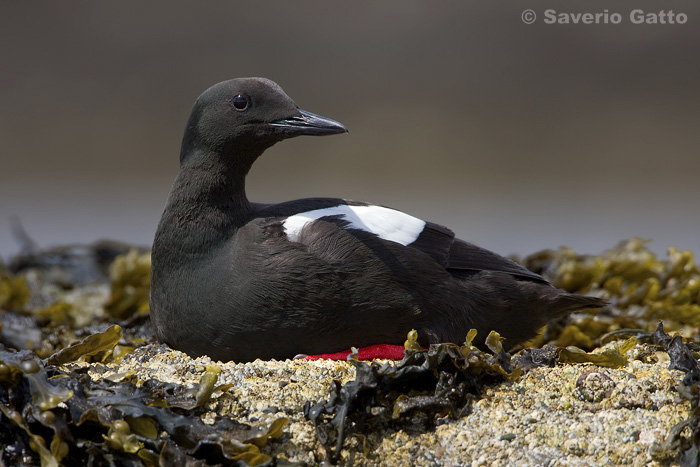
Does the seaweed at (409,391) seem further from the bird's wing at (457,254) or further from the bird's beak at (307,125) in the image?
the bird's beak at (307,125)

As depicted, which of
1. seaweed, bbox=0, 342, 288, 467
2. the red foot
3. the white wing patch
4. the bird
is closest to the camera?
seaweed, bbox=0, 342, 288, 467

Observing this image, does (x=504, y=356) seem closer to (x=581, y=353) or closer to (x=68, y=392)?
(x=581, y=353)

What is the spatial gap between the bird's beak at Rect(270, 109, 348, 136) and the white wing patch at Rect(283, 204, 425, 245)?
407 mm

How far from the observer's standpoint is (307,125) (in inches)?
151

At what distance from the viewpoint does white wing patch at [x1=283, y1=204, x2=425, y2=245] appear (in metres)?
3.78

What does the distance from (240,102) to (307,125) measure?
355 millimetres

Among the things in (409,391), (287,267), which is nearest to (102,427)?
(287,267)

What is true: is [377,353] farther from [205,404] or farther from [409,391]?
[205,404]

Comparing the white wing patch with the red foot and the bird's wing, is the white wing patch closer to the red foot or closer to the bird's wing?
the bird's wing

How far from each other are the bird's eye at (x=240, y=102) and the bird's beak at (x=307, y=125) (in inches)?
6.6

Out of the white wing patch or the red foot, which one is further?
the white wing patch

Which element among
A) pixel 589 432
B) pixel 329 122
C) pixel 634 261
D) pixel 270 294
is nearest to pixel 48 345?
pixel 270 294

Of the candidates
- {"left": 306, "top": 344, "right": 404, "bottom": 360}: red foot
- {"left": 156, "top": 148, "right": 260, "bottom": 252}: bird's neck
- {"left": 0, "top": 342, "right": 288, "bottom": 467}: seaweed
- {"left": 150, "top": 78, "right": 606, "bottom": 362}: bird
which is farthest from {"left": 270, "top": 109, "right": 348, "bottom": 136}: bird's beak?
{"left": 0, "top": 342, "right": 288, "bottom": 467}: seaweed

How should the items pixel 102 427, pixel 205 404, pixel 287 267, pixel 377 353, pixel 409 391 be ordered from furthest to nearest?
pixel 377 353
pixel 287 267
pixel 409 391
pixel 205 404
pixel 102 427
